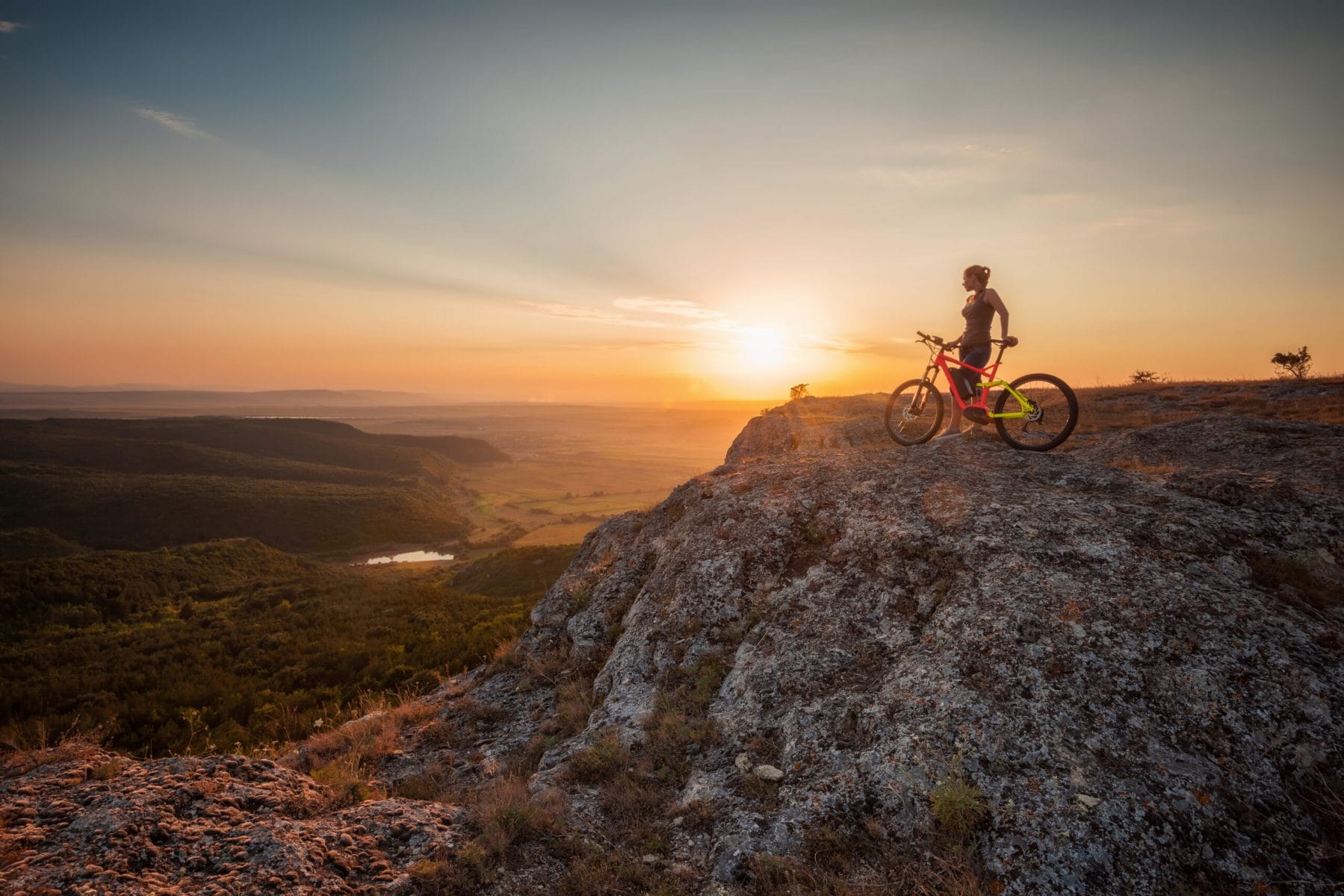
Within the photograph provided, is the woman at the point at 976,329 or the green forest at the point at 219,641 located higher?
the woman at the point at 976,329

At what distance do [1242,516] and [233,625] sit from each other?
4680cm

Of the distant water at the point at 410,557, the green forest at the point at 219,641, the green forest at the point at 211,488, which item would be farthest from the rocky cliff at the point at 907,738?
the green forest at the point at 211,488

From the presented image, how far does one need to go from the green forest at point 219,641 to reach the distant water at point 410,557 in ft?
73.5

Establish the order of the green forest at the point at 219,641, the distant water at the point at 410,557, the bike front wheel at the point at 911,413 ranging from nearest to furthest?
the bike front wheel at the point at 911,413
the green forest at the point at 219,641
the distant water at the point at 410,557

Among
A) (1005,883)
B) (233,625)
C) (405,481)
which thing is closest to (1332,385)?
(1005,883)

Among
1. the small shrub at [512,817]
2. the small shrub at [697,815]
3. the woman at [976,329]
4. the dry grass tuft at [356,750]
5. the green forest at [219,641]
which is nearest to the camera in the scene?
the small shrub at [512,817]

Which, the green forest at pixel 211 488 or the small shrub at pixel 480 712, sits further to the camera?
the green forest at pixel 211 488

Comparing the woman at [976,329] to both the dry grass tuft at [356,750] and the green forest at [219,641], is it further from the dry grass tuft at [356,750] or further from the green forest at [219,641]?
the green forest at [219,641]

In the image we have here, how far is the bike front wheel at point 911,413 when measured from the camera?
482 inches

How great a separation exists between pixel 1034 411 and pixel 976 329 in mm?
2029

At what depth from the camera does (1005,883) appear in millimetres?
4266

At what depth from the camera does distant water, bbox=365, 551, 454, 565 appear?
82438mm

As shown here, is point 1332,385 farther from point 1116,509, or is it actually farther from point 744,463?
point 744,463

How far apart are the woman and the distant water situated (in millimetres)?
87322
